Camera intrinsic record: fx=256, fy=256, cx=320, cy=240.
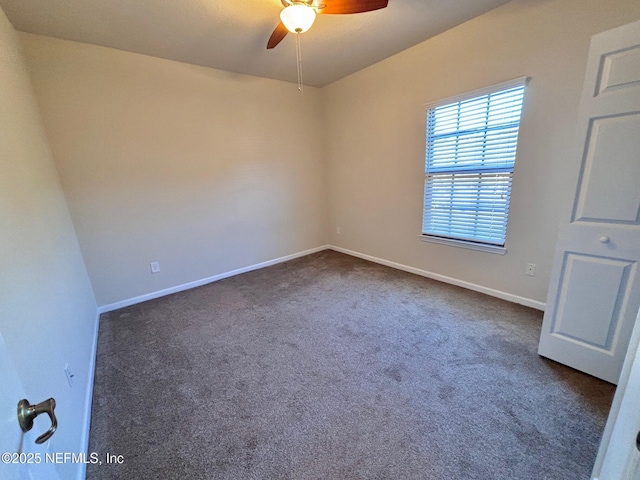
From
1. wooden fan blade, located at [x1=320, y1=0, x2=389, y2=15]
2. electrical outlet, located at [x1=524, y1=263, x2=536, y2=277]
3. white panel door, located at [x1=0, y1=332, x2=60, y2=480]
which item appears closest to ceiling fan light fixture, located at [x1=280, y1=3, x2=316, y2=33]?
wooden fan blade, located at [x1=320, y1=0, x2=389, y2=15]

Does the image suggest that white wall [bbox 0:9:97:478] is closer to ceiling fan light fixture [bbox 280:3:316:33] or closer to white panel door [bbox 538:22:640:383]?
ceiling fan light fixture [bbox 280:3:316:33]

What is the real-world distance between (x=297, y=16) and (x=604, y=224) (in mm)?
2290

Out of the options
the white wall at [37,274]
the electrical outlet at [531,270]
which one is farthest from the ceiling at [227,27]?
the electrical outlet at [531,270]

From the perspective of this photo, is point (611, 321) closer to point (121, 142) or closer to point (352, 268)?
point (352, 268)

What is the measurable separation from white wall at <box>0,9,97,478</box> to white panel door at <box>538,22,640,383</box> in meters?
2.47

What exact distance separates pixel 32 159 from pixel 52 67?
4.16 ft

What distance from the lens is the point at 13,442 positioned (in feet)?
1.51

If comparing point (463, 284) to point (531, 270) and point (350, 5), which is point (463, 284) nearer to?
point (531, 270)

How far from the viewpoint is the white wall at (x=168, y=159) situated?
246cm

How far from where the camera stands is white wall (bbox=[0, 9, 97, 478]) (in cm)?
102

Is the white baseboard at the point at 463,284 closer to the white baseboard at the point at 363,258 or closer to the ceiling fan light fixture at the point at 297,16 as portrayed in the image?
the white baseboard at the point at 363,258

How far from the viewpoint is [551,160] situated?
2.17 metres

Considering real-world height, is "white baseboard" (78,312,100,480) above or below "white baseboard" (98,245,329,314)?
below

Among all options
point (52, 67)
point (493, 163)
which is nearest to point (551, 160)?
point (493, 163)
